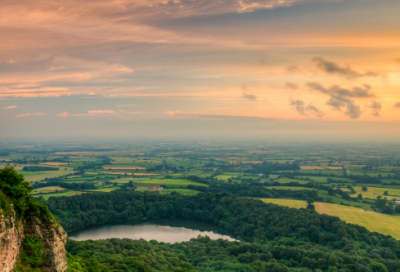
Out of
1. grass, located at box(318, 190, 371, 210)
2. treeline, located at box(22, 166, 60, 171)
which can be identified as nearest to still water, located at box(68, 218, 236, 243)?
grass, located at box(318, 190, 371, 210)

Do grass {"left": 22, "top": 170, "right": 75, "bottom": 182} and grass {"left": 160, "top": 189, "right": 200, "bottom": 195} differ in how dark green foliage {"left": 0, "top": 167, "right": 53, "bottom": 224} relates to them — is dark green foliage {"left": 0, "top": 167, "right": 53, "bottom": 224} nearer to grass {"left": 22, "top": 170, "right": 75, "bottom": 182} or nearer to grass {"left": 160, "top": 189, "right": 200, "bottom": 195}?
grass {"left": 160, "top": 189, "right": 200, "bottom": 195}

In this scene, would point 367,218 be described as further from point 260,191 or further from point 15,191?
point 15,191

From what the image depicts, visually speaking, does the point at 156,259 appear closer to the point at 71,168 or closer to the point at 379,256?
the point at 379,256

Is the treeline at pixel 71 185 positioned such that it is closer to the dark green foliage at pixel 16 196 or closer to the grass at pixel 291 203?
the grass at pixel 291 203

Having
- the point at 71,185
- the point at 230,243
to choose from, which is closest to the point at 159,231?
the point at 230,243

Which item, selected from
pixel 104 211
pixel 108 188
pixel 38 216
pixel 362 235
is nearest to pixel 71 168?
pixel 108 188
